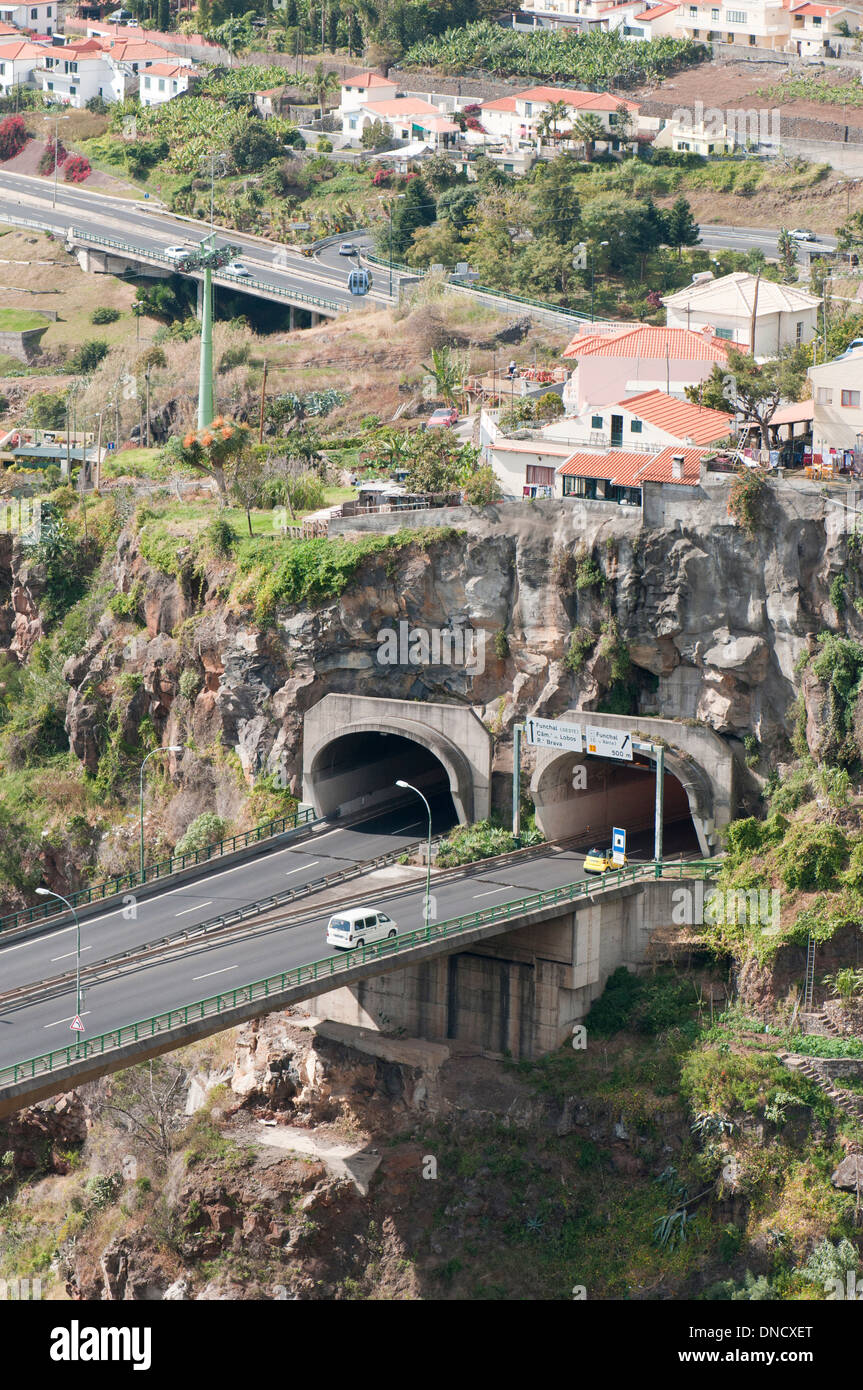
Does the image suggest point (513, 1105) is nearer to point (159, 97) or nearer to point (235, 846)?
point (235, 846)

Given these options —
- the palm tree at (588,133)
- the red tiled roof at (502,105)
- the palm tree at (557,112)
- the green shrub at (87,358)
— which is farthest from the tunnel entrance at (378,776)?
the red tiled roof at (502,105)

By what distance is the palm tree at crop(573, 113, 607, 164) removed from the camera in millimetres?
147750

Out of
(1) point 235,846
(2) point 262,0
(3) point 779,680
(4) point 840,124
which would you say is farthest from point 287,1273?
(2) point 262,0

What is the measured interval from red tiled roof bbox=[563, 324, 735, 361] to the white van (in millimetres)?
35297

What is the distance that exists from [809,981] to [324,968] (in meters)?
17.9

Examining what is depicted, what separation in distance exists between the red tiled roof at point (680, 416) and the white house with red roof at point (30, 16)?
119485 mm

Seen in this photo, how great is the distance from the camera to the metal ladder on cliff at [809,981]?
77.1m

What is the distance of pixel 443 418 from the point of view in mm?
109562

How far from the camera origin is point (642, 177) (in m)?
142

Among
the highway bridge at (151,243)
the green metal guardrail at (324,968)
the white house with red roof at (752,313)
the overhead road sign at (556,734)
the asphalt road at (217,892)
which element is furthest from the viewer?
the highway bridge at (151,243)

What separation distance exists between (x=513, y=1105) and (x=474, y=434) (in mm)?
38068

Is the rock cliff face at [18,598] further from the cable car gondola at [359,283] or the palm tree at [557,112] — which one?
the palm tree at [557,112]

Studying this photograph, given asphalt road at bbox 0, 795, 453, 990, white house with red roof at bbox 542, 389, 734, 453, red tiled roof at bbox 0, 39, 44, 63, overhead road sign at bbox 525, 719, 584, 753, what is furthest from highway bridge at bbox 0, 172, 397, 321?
overhead road sign at bbox 525, 719, 584, 753

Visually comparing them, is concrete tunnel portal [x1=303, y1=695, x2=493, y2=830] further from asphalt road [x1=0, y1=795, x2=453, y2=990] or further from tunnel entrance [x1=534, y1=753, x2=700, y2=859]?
tunnel entrance [x1=534, y1=753, x2=700, y2=859]
